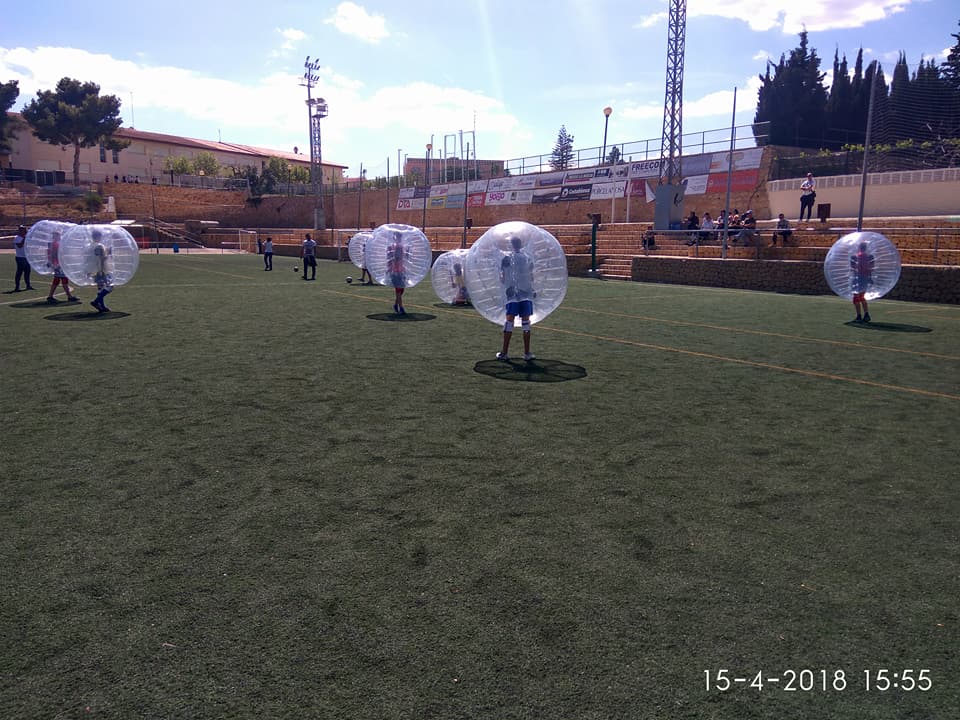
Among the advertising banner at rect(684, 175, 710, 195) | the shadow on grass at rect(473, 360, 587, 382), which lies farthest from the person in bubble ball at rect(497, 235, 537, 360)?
the advertising banner at rect(684, 175, 710, 195)

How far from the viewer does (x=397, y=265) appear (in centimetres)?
1590

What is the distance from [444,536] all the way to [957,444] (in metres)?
4.93

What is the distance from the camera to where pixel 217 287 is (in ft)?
75.3

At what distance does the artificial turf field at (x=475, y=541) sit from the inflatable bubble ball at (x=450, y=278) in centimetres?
796

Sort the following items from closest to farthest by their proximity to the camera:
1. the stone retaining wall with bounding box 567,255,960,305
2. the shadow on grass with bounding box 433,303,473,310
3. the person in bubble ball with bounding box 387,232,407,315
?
the person in bubble ball with bounding box 387,232,407,315 < the shadow on grass with bounding box 433,303,473,310 < the stone retaining wall with bounding box 567,255,960,305

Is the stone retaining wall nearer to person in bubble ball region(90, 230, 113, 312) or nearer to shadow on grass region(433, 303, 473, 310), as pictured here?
shadow on grass region(433, 303, 473, 310)

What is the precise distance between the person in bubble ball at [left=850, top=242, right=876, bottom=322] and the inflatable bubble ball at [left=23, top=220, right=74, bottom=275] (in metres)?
16.7

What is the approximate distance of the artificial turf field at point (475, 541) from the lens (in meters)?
3.13

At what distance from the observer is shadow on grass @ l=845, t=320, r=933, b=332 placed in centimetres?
1384

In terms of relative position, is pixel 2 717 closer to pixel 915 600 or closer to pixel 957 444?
pixel 915 600

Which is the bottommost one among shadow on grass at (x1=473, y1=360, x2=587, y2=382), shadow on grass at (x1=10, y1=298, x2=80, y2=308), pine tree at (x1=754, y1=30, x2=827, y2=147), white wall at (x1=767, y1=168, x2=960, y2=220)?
shadow on grass at (x1=473, y1=360, x2=587, y2=382)

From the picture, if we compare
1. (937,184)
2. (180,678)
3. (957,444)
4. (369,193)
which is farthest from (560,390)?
(369,193)

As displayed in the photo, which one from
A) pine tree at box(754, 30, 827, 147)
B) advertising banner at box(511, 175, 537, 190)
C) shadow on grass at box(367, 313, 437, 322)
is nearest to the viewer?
shadow on grass at box(367, 313, 437, 322)

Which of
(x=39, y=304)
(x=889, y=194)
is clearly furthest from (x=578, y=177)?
(x=39, y=304)
